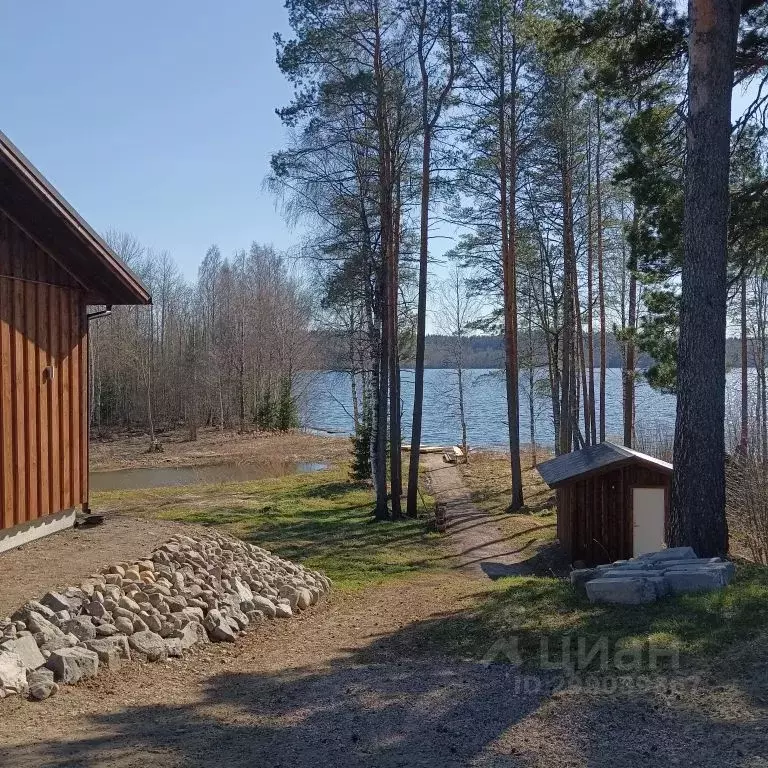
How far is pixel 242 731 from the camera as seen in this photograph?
15.7 ft

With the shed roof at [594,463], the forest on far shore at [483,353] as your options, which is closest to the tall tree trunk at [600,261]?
the forest on far shore at [483,353]

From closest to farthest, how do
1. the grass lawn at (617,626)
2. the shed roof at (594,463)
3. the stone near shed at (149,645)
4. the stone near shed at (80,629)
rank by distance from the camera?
the grass lawn at (617,626), the stone near shed at (80,629), the stone near shed at (149,645), the shed roof at (594,463)

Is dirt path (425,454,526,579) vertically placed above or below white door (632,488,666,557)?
below

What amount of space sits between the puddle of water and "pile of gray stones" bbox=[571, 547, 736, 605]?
20705 millimetres

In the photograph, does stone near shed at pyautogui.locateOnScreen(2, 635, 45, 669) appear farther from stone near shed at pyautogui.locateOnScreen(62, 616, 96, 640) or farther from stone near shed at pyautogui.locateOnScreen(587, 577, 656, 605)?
stone near shed at pyautogui.locateOnScreen(587, 577, 656, 605)

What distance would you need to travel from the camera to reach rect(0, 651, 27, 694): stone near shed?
17.5ft

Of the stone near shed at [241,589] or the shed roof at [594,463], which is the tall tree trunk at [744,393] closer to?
the shed roof at [594,463]

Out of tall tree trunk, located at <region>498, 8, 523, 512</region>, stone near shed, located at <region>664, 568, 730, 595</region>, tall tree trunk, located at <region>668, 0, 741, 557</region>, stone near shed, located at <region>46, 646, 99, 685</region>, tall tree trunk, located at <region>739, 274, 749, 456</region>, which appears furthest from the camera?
tall tree trunk, located at <region>498, 8, 523, 512</region>

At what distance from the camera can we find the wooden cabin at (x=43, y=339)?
28.9 ft

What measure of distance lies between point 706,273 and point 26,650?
7444mm

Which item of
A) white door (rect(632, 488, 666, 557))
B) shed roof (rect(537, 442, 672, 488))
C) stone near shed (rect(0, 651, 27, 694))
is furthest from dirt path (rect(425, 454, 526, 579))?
stone near shed (rect(0, 651, 27, 694))

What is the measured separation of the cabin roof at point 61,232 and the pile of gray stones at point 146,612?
3.53 m

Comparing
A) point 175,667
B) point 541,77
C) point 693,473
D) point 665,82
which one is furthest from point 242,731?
point 541,77

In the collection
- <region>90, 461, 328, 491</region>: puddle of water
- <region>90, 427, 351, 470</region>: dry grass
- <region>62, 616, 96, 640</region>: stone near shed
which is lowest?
<region>90, 461, 328, 491</region>: puddle of water
